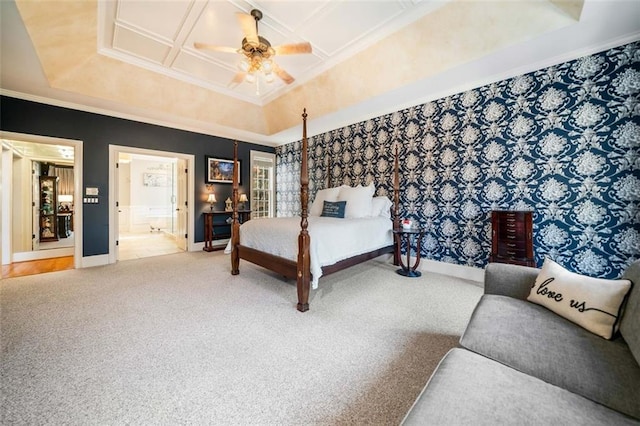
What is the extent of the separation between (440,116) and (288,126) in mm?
2944

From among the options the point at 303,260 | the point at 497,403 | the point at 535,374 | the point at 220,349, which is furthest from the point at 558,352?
the point at 220,349

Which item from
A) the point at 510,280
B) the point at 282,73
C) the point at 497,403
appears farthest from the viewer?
the point at 282,73

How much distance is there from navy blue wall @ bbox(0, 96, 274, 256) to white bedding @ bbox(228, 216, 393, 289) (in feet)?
9.33

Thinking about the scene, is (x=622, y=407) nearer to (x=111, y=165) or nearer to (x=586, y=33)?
(x=586, y=33)

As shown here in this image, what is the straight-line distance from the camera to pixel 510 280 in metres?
1.73

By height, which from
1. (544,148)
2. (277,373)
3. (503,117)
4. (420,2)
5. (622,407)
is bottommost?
(277,373)

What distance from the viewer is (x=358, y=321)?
2295 millimetres

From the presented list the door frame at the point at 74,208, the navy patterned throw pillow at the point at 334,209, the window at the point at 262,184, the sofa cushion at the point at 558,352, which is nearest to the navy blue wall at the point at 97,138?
the door frame at the point at 74,208

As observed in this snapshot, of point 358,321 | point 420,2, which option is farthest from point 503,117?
point 358,321

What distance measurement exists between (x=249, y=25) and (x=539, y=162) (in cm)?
363

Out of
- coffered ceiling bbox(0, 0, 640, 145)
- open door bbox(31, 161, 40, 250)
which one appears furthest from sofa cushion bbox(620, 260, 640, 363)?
open door bbox(31, 161, 40, 250)

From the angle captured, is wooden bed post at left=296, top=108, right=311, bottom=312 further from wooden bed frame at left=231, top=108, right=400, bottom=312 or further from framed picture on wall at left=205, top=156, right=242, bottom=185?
framed picture on wall at left=205, top=156, right=242, bottom=185

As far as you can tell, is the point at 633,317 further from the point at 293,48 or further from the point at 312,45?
the point at 312,45

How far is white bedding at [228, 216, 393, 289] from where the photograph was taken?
8.89 feet
